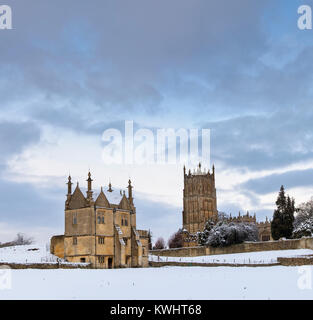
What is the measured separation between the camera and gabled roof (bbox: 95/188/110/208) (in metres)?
61.9

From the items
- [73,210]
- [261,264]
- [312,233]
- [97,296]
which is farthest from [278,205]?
[97,296]

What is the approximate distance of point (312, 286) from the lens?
1026 inches

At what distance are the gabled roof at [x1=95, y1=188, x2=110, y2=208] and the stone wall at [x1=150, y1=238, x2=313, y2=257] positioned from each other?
2271 centimetres

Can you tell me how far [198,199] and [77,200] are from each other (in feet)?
401

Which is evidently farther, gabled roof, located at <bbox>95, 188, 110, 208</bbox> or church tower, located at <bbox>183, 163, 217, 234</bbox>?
church tower, located at <bbox>183, 163, 217, 234</bbox>

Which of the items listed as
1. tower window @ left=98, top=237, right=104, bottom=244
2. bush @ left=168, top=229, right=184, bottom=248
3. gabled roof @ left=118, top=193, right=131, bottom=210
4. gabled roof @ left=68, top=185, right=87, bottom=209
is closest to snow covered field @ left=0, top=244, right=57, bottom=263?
tower window @ left=98, top=237, right=104, bottom=244

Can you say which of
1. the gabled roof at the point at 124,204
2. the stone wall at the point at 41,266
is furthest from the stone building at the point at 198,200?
the stone wall at the point at 41,266

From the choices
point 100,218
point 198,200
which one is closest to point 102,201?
point 100,218

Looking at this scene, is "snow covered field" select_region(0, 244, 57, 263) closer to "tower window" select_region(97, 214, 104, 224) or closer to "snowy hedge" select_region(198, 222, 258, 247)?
"tower window" select_region(97, 214, 104, 224)

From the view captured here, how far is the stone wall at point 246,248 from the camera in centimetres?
6750

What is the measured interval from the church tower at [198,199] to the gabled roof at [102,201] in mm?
114894

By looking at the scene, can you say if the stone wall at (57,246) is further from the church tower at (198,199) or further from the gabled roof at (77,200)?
the church tower at (198,199)

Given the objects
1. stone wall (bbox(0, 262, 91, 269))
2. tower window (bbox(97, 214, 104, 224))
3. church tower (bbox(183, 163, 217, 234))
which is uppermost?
church tower (bbox(183, 163, 217, 234))
